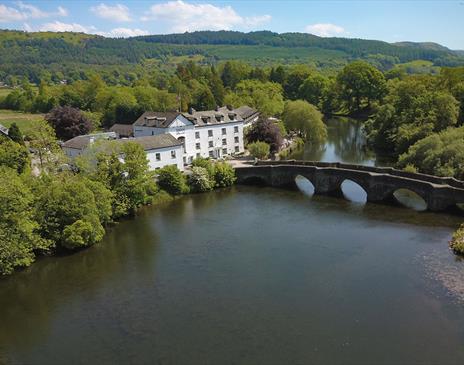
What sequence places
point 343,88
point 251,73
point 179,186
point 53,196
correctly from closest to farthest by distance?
point 53,196, point 179,186, point 343,88, point 251,73

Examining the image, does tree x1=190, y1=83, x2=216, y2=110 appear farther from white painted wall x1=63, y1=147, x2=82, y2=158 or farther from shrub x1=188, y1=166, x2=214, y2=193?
shrub x1=188, y1=166, x2=214, y2=193

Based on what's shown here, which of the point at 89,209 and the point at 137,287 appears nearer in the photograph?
the point at 137,287

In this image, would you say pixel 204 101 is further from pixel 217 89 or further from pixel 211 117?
pixel 211 117

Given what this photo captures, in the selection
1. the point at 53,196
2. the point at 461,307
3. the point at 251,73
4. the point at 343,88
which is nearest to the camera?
the point at 461,307

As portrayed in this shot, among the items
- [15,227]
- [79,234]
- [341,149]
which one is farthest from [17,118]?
[15,227]

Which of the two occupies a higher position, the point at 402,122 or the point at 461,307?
the point at 402,122

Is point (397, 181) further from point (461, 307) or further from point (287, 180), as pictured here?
point (461, 307)

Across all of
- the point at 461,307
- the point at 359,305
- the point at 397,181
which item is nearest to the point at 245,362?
the point at 359,305
